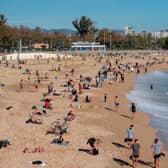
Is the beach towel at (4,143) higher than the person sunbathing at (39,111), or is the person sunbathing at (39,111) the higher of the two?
the person sunbathing at (39,111)

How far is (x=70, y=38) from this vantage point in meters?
118

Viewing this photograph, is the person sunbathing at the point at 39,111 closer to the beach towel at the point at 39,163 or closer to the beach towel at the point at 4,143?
the beach towel at the point at 4,143

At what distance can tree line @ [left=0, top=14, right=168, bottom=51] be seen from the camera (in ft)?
287

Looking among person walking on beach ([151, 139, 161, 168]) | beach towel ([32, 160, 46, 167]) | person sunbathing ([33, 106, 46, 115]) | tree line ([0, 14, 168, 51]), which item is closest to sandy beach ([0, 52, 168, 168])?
beach towel ([32, 160, 46, 167])

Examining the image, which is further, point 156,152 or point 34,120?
point 34,120

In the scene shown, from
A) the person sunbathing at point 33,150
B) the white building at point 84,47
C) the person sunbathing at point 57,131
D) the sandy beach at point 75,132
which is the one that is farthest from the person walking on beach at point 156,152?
the white building at point 84,47

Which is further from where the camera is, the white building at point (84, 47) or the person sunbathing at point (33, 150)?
the white building at point (84, 47)

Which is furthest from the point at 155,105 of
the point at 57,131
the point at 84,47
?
the point at 84,47

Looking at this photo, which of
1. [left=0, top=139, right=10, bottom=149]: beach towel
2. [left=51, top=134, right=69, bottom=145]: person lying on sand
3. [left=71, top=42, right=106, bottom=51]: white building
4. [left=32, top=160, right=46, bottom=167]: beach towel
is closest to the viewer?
[left=32, top=160, right=46, bottom=167]: beach towel

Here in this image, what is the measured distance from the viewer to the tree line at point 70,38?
8759 cm

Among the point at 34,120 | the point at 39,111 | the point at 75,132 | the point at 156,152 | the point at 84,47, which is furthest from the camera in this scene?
the point at 84,47

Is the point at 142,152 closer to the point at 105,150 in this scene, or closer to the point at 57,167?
the point at 105,150

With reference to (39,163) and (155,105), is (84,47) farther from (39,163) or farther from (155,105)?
(39,163)

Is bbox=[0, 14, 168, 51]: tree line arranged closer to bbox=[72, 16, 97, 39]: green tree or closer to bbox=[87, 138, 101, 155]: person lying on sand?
bbox=[72, 16, 97, 39]: green tree
